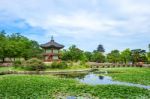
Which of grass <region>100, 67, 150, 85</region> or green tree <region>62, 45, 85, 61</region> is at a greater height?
green tree <region>62, 45, 85, 61</region>

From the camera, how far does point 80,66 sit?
2283 inches

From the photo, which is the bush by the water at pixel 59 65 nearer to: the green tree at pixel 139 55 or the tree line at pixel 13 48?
the tree line at pixel 13 48

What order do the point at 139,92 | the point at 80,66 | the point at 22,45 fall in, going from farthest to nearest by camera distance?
the point at 22,45
the point at 80,66
the point at 139,92

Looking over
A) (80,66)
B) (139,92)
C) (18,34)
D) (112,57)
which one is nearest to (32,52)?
(18,34)

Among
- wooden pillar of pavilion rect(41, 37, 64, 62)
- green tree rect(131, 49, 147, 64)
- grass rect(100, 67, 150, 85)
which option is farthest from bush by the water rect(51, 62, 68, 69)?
green tree rect(131, 49, 147, 64)

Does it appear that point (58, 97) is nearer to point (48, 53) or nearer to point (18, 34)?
point (48, 53)

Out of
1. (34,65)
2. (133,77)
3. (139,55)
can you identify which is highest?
(139,55)

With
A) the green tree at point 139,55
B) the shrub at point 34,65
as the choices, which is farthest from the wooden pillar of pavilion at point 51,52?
the green tree at point 139,55

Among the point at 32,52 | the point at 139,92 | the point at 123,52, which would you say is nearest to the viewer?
the point at 139,92

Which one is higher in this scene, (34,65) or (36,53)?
(36,53)

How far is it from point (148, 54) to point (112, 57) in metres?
16.1

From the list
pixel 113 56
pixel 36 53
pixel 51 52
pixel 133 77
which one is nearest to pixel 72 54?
pixel 51 52

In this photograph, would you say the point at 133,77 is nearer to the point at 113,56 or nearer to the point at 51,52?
the point at 51,52

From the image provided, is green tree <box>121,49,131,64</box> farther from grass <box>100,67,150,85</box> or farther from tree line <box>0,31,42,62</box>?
grass <box>100,67,150,85</box>
